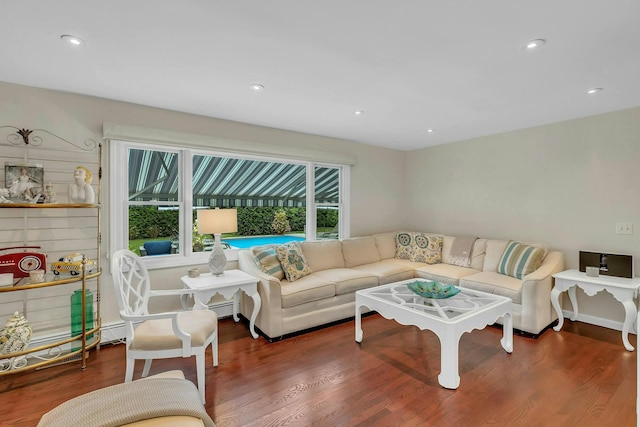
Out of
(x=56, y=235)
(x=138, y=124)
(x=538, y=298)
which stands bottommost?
(x=538, y=298)

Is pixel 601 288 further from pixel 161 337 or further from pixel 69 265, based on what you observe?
pixel 69 265

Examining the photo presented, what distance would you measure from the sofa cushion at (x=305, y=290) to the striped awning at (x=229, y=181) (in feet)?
4.23

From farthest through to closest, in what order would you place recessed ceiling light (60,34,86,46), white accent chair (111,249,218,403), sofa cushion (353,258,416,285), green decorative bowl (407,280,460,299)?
sofa cushion (353,258,416,285) < green decorative bowl (407,280,460,299) < white accent chair (111,249,218,403) < recessed ceiling light (60,34,86,46)

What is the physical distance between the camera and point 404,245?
4844 mm

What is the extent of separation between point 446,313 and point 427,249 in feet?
6.90

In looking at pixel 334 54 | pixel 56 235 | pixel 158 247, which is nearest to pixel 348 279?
pixel 158 247

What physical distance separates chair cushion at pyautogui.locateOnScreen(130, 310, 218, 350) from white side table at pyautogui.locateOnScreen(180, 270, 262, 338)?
0.43m

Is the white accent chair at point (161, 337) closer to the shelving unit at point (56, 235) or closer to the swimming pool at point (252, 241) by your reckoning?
the shelving unit at point (56, 235)

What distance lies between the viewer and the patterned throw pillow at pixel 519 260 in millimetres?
3498

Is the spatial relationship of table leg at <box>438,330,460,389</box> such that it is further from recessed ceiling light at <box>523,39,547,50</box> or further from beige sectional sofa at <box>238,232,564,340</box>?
recessed ceiling light at <box>523,39,547,50</box>

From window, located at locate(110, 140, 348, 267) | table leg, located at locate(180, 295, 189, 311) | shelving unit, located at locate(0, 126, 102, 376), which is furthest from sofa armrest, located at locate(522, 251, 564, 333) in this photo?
shelving unit, located at locate(0, 126, 102, 376)

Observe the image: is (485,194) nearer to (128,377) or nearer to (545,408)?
(545,408)

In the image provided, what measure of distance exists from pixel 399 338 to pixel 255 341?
1403 mm

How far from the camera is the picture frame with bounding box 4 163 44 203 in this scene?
7.93ft
